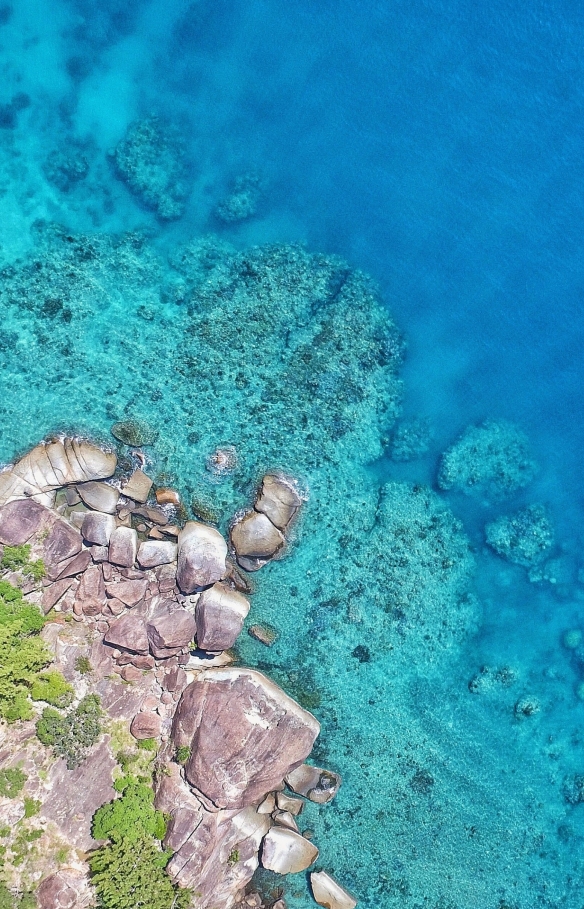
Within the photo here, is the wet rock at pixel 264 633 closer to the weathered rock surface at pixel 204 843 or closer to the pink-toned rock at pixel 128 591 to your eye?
the pink-toned rock at pixel 128 591

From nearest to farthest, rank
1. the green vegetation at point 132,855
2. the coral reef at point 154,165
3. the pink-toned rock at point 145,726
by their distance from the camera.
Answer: the green vegetation at point 132,855
the pink-toned rock at point 145,726
the coral reef at point 154,165

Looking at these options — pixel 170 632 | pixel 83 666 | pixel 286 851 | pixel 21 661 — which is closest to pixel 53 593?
pixel 21 661

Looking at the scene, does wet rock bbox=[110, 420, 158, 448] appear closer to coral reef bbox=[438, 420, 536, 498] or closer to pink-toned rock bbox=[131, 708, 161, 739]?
pink-toned rock bbox=[131, 708, 161, 739]

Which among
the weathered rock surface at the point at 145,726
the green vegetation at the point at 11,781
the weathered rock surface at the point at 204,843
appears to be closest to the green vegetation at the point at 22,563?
the weathered rock surface at the point at 145,726

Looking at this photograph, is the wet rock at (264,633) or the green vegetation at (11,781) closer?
the green vegetation at (11,781)

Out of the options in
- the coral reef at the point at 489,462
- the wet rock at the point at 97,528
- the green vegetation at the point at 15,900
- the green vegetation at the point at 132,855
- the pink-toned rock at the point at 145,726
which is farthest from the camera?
the coral reef at the point at 489,462

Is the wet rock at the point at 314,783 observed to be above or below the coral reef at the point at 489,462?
below

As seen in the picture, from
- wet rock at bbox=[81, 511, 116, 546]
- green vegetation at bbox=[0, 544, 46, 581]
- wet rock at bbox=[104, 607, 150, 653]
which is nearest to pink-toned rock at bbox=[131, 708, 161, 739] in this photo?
wet rock at bbox=[104, 607, 150, 653]

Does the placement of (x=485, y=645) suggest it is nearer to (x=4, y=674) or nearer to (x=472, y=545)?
(x=472, y=545)

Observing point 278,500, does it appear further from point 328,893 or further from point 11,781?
point 328,893
